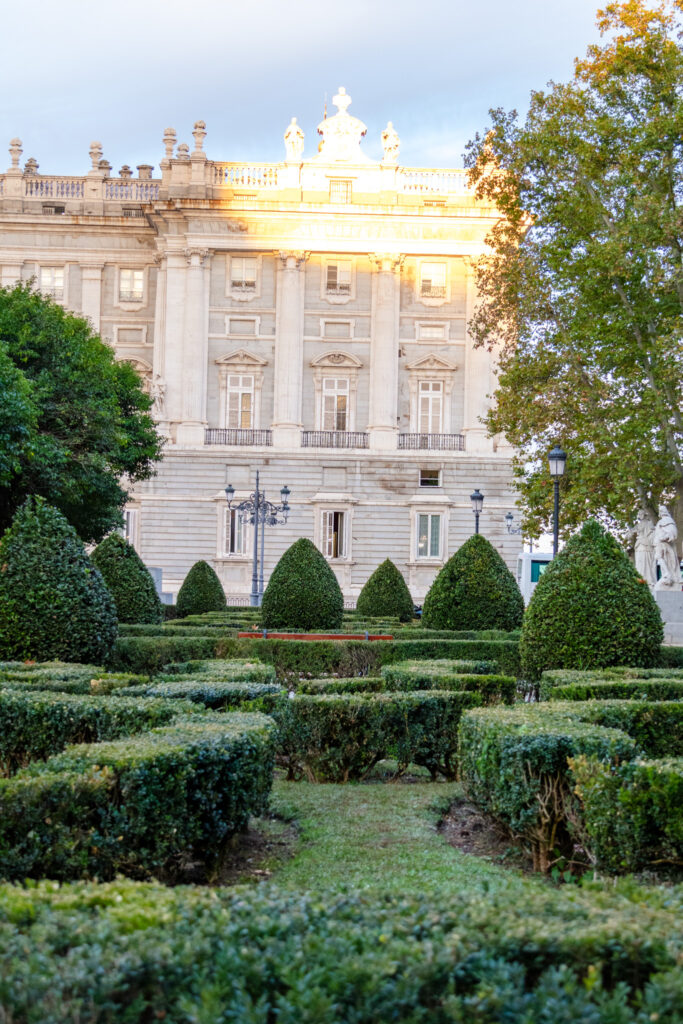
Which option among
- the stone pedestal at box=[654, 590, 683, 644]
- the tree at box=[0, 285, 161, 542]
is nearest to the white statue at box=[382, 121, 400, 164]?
the tree at box=[0, 285, 161, 542]

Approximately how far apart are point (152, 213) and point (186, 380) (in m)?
7.20

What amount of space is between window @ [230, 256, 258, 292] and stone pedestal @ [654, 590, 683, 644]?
28.4 m

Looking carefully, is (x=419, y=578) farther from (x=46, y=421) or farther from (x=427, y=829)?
(x=427, y=829)

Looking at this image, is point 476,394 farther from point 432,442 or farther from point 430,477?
point 430,477

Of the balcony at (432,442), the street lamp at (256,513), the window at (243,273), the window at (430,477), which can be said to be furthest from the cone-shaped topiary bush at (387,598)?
the window at (243,273)

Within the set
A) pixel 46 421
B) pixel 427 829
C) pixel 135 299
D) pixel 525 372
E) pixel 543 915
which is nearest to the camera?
pixel 543 915

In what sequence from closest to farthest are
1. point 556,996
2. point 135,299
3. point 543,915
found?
point 556,996 → point 543,915 → point 135,299

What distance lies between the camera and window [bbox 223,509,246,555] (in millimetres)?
43969

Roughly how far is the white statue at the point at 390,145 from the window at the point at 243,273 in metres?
6.86

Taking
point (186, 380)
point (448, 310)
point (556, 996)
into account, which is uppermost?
point (448, 310)

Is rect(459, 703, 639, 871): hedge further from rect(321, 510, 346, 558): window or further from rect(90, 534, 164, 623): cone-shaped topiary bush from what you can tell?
rect(321, 510, 346, 558): window

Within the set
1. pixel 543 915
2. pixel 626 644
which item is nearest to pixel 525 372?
pixel 626 644

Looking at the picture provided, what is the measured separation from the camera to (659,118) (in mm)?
19734

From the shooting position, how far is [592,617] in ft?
38.9
